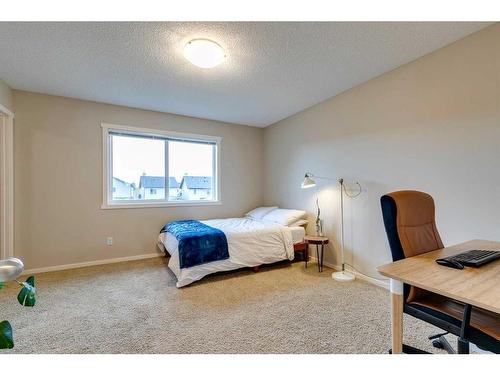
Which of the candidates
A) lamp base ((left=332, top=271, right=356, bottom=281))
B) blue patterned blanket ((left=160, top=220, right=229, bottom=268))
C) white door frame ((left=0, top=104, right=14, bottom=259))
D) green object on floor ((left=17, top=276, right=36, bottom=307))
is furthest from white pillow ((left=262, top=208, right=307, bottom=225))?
white door frame ((left=0, top=104, right=14, bottom=259))

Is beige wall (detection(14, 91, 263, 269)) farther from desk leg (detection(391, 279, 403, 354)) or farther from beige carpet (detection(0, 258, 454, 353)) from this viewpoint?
desk leg (detection(391, 279, 403, 354))

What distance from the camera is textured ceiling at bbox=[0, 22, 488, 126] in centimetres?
201

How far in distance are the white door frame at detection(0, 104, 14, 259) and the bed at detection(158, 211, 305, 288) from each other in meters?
1.81

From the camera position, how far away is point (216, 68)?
264 cm

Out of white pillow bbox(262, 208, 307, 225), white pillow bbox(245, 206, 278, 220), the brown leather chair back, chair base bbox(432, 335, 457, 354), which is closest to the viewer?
the brown leather chair back

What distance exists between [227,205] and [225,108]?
1821 mm

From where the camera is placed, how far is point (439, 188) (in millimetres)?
2320

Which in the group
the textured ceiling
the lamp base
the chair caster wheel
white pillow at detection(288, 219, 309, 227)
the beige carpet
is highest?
the textured ceiling

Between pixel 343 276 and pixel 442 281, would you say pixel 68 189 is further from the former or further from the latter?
pixel 442 281

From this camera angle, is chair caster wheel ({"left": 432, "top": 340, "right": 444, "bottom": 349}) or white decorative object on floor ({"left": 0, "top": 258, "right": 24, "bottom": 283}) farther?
chair caster wheel ({"left": 432, "top": 340, "right": 444, "bottom": 349})
